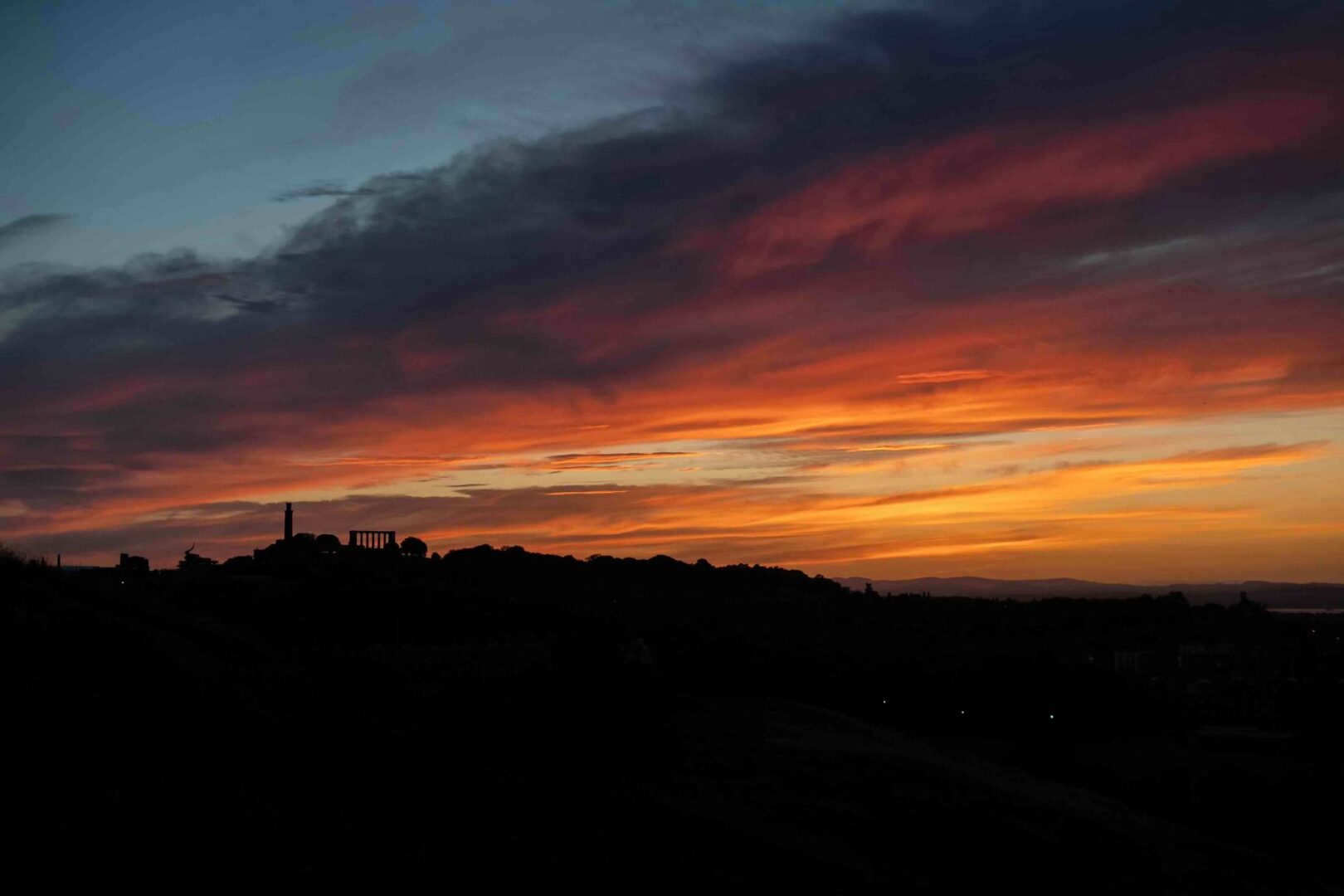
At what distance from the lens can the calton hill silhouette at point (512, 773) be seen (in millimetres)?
10250

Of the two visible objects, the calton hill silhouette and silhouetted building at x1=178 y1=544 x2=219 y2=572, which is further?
silhouetted building at x1=178 y1=544 x2=219 y2=572

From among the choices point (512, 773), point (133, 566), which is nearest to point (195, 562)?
point (133, 566)

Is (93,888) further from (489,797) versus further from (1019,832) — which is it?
(1019,832)

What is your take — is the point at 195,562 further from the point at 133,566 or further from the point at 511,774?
the point at 511,774

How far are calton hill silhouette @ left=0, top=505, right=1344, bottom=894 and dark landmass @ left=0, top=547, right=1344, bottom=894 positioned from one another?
0.15 ft

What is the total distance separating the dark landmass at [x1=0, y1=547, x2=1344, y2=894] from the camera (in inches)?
403

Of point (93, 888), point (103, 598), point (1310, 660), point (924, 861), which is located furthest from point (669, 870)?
point (1310, 660)

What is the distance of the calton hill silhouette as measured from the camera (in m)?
10.2

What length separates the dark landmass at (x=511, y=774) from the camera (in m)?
10.2

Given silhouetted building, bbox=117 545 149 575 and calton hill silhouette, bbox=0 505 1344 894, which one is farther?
silhouetted building, bbox=117 545 149 575

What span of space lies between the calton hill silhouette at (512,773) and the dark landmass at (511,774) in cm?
5

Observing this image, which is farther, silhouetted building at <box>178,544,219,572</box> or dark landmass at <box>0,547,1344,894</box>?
silhouetted building at <box>178,544,219,572</box>

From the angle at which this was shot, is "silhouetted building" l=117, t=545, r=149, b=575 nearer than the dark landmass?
No

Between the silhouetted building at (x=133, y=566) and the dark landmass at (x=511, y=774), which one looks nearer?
the dark landmass at (x=511, y=774)
